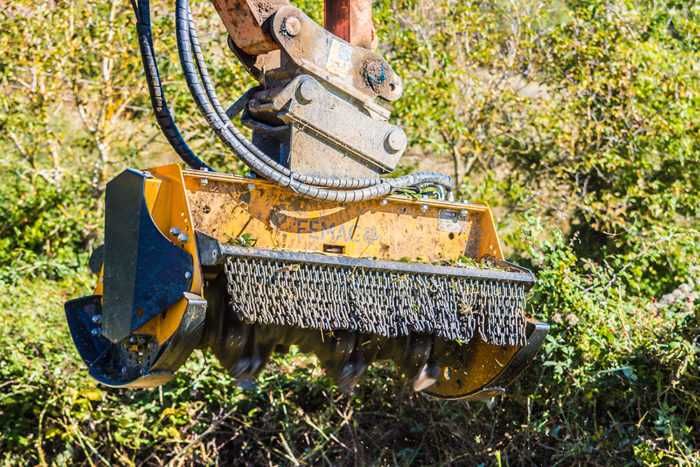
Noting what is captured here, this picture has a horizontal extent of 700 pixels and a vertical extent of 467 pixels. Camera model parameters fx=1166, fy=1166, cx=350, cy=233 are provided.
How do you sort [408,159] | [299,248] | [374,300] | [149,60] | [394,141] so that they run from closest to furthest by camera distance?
[374,300] → [299,248] → [149,60] → [394,141] → [408,159]

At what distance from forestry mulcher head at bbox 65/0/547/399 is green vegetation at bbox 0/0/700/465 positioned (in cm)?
Result: 211

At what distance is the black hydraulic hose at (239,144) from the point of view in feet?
15.6

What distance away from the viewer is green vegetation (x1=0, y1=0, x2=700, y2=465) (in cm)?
742

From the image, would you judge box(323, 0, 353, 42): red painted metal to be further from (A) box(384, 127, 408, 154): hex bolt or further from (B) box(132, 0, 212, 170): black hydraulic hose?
(B) box(132, 0, 212, 170): black hydraulic hose

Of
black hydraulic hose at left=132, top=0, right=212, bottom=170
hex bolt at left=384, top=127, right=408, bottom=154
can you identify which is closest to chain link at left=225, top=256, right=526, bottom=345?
hex bolt at left=384, top=127, right=408, bottom=154

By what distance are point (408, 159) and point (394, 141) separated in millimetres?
6136

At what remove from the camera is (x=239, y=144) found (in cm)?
475

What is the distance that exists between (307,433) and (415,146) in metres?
4.43

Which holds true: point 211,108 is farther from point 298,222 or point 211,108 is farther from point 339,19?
point 339,19

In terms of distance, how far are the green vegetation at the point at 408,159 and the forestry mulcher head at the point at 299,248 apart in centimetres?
211

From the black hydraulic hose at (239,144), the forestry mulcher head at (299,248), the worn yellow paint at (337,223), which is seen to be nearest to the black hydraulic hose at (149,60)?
the forestry mulcher head at (299,248)

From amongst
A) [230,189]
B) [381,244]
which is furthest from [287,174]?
[381,244]

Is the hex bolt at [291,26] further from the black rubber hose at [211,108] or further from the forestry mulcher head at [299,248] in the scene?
the black rubber hose at [211,108]

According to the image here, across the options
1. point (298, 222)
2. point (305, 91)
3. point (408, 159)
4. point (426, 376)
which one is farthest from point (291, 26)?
point (408, 159)
